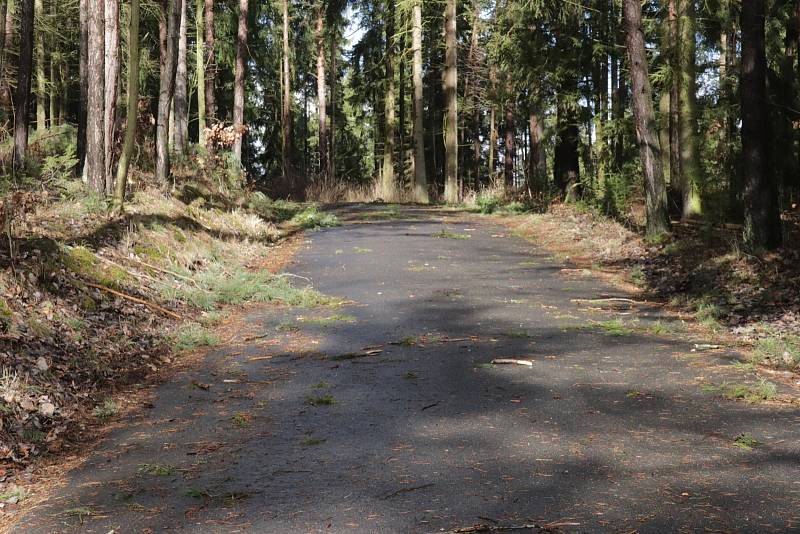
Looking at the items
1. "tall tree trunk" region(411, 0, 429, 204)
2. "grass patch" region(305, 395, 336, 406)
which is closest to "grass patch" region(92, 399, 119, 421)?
"grass patch" region(305, 395, 336, 406)

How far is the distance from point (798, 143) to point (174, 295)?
37.0ft

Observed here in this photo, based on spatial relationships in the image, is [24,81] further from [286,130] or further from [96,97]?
[286,130]

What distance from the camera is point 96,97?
13.2 meters

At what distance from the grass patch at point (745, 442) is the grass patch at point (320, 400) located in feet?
9.77

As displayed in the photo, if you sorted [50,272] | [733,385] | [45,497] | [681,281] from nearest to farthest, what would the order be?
[45,497], [733,385], [50,272], [681,281]

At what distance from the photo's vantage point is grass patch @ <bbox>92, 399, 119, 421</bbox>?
19.7 ft

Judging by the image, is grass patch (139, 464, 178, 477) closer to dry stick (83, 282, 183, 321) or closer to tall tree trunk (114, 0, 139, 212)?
dry stick (83, 282, 183, 321)

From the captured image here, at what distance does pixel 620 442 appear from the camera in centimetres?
500

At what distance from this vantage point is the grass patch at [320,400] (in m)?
6.09

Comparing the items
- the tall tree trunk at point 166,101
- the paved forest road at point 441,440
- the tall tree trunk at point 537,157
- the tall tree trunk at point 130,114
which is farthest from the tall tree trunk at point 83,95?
the tall tree trunk at point 537,157

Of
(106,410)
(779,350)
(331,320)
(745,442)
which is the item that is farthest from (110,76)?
(745,442)

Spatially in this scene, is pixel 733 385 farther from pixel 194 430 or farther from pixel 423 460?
pixel 194 430

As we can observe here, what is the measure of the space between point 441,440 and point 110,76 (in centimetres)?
1082

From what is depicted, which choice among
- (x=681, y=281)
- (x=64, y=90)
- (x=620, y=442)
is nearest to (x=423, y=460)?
(x=620, y=442)
